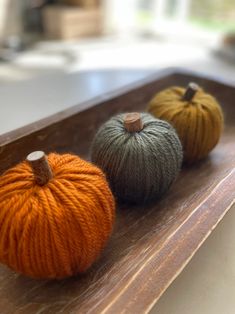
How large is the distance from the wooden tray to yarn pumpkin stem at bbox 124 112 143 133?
9 centimetres

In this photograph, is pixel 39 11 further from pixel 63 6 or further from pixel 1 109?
pixel 1 109

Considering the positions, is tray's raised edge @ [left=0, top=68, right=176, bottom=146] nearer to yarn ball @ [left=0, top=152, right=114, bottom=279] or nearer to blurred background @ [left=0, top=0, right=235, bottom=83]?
yarn ball @ [left=0, top=152, right=114, bottom=279]

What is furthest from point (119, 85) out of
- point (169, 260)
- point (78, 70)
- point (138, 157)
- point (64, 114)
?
point (169, 260)

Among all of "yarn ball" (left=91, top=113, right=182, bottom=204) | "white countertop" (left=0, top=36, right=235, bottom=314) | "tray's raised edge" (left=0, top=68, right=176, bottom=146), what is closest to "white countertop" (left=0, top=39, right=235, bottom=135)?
"white countertop" (left=0, top=36, right=235, bottom=314)

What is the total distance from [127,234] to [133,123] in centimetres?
12

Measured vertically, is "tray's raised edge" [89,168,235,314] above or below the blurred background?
below

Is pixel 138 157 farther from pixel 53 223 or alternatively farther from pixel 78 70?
pixel 78 70

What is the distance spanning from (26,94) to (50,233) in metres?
0.49

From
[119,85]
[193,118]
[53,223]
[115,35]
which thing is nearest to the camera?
[53,223]

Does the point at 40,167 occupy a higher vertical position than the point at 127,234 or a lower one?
higher

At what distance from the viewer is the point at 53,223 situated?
0.30m

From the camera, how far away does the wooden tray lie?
0.29m

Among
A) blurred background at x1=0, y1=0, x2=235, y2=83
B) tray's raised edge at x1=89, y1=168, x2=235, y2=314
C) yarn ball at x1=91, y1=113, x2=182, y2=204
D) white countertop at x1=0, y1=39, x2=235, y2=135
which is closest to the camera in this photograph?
tray's raised edge at x1=89, y1=168, x2=235, y2=314

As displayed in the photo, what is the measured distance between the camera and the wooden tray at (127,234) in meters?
0.29
